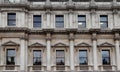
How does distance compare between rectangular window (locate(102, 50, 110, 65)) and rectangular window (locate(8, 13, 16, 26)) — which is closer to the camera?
rectangular window (locate(102, 50, 110, 65))

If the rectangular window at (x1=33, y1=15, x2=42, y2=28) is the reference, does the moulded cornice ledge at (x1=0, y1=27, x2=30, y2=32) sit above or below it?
below

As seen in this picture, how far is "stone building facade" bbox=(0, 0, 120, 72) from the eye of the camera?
44.5 meters

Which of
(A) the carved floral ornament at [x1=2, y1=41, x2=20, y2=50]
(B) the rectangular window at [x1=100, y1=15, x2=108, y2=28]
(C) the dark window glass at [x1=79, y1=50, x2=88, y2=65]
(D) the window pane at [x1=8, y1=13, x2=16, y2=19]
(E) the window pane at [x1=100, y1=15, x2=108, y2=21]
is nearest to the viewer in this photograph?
(A) the carved floral ornament at [x1=2, y1=41, x2=20, y2=50]

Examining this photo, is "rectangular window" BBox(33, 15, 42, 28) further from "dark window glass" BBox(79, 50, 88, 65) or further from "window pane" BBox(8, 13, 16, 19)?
"dark window glass" BBox(79, 50, 88, 65)

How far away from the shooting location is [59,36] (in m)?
45.7

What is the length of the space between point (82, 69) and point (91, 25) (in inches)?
249

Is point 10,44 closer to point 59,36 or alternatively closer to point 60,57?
point 59,36

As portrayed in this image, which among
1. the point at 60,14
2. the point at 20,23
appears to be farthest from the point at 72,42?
the point at 20,23

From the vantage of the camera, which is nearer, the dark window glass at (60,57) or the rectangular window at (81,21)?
the dark window glass at (60,57)

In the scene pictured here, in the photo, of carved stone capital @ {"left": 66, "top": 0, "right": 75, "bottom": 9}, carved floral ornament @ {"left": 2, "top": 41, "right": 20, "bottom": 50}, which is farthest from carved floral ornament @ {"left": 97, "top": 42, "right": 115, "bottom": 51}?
carved floral ornament @ {"left": 2, "top": 41, "right": 20, "bottom": 50}

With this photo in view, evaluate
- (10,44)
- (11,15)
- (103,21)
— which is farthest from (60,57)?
(11,15)

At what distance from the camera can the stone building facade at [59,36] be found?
44500 mm

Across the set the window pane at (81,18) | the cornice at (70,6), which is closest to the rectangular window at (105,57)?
the window pane at (81,18)

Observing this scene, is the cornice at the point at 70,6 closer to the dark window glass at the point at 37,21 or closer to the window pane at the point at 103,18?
the window pane at the point at 103,18
